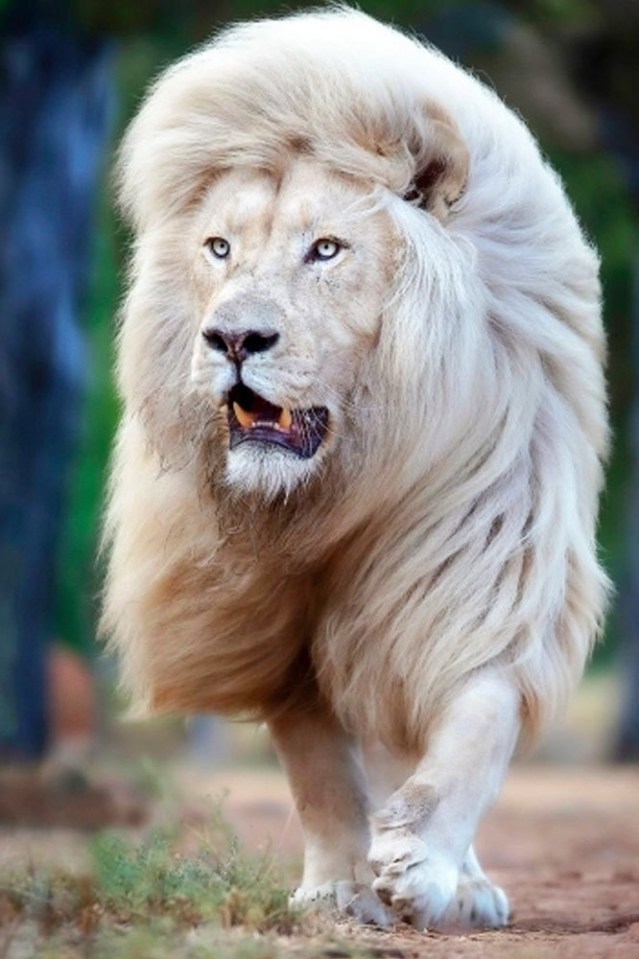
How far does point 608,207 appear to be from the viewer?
55.7 feet

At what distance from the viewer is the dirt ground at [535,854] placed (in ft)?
13.8

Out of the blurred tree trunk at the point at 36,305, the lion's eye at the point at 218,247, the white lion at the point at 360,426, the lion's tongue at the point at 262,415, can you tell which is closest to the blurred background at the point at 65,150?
the blurred tree trunk at the point at 36,305

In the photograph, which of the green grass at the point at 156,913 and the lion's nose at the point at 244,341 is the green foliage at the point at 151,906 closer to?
the green grass at the point at 156,913

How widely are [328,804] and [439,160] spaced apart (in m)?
1.49

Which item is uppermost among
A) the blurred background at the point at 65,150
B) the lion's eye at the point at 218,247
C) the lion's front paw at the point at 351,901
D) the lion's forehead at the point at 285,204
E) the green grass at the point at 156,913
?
the blurred background at the point at 65,150

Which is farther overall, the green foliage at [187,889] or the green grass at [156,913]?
the green foliage at [187,889]

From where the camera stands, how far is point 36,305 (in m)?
12.2

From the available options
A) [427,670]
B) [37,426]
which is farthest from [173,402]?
[37,426]

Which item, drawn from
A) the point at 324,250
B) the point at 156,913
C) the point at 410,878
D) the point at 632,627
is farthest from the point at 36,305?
the point at 156,913

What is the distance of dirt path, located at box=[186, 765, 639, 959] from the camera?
4.21 m

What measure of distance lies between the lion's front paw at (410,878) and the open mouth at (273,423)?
0.82m

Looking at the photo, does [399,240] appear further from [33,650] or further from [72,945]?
[33,650]

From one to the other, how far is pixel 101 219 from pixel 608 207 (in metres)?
4.00

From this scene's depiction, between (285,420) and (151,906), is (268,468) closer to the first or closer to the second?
(285,420)
